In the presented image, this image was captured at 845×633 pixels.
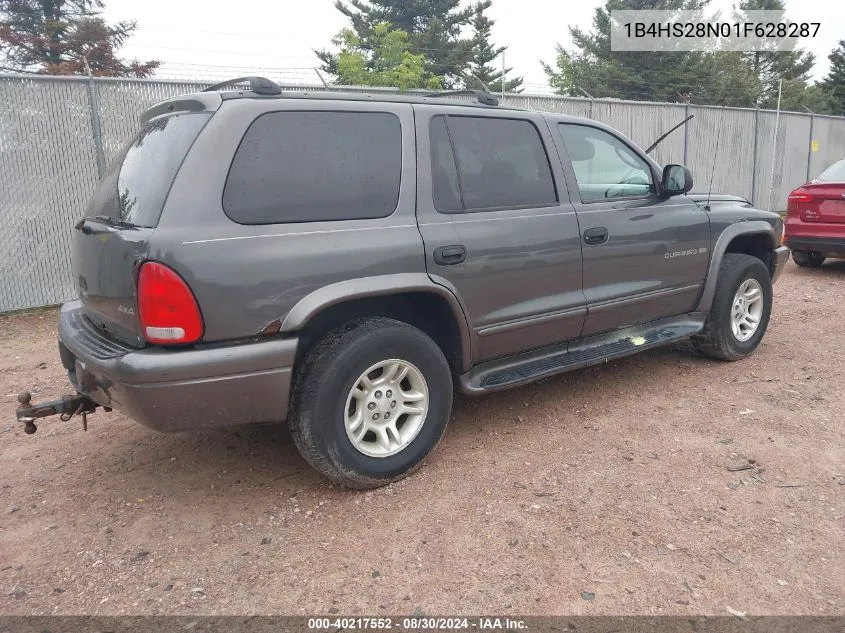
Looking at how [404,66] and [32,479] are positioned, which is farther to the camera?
[404,66]

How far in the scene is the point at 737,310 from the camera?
485 cm

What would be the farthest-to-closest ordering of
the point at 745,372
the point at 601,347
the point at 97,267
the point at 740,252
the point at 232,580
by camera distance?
1. the point at 740,252
2. the point at 745,372
3. the point at 601,347
4. the point at 97,267
5. the point at 232,580

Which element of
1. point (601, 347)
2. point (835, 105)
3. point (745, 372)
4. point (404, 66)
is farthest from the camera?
point (835, 105)

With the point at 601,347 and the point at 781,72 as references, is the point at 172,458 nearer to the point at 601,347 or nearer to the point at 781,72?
the point at 601,347

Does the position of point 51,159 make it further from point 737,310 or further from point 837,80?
point 837,80

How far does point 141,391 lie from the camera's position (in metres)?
2.53

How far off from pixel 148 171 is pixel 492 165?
171 centimetres

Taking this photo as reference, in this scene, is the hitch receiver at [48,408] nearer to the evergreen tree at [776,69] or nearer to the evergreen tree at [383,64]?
the evergreen tree at [383,64]

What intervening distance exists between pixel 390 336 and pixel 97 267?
132 cm

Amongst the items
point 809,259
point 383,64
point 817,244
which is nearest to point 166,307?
point 817,244

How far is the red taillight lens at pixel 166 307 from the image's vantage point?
251cm

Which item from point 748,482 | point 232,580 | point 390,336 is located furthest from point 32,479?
point 748,482

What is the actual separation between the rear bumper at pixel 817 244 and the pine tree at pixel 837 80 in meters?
35.4

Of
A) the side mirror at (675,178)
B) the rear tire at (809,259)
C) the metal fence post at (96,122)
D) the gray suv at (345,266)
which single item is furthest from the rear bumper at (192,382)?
the rear tire at (809,259)
